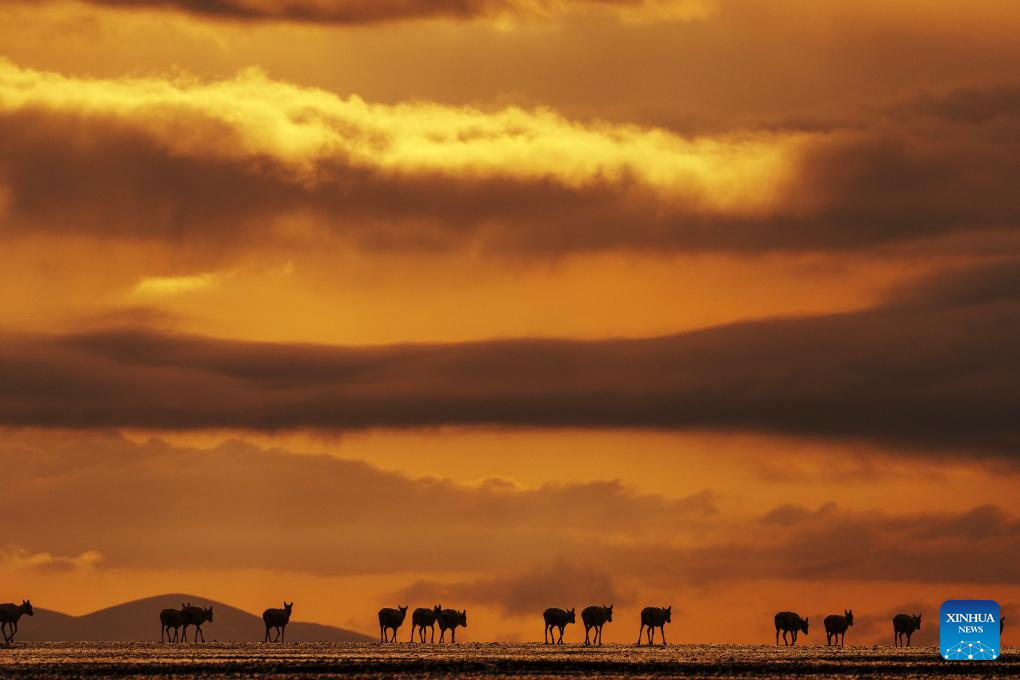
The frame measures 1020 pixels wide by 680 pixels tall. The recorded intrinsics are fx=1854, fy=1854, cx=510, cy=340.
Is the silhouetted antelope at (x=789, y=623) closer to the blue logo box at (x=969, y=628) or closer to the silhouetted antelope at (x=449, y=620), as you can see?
the silhouetted antelope at (x=449, y=620)

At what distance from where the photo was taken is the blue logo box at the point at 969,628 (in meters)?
92.9

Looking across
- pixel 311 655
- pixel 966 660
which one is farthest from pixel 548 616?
pixel 966 660

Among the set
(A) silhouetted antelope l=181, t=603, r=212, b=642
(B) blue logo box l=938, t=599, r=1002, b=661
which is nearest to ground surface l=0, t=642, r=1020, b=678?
(B) blue logo box l=938, t=599, r=1002, b=661

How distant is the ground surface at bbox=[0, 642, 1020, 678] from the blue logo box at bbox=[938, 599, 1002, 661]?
146cm

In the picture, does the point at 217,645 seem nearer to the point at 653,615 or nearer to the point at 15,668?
the point at 653,615

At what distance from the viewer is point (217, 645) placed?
5787 inches

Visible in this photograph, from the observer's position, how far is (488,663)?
104750 mm

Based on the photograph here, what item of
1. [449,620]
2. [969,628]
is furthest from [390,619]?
[969,628]

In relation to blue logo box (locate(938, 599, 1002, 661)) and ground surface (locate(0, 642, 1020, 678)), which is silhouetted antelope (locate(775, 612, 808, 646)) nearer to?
ground surface (locate(0, 642, 1020, 678))

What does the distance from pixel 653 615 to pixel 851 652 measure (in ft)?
71.0

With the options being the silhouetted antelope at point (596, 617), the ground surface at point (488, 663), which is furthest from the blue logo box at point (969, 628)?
the silhouetted antelope at point (596, 617)

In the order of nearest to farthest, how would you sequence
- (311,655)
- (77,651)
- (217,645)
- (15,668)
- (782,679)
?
(782,679), (15,668), (311,655), (77,651), (217,645)

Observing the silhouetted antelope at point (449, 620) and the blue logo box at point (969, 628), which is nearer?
the blue logo box at point (969, 628)

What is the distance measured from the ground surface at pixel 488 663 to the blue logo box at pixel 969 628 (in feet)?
4.81
